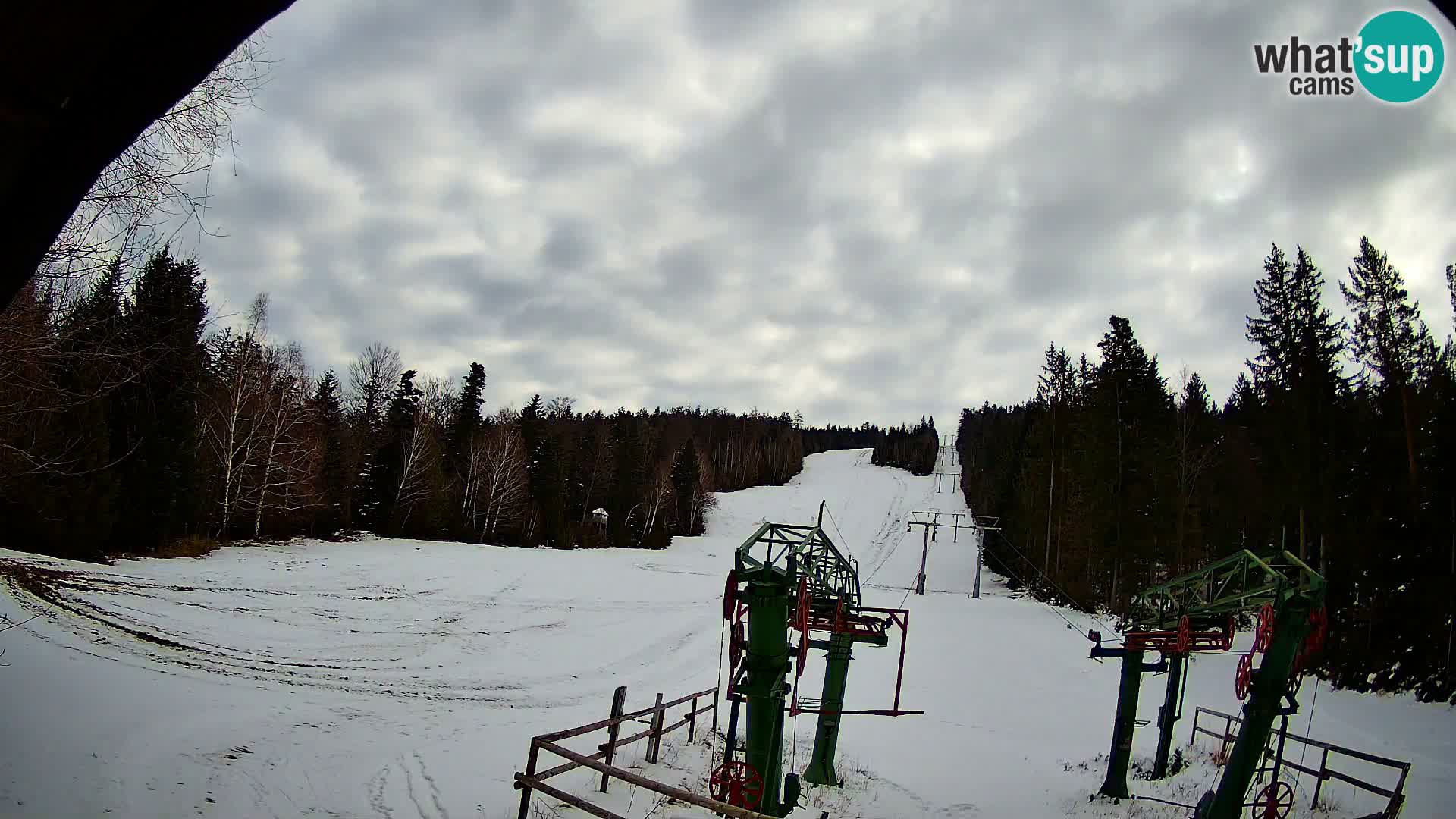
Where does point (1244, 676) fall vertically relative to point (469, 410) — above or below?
below

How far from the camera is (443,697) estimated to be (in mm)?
17609

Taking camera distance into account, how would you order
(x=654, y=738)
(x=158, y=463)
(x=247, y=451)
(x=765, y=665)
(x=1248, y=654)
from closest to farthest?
(x=765, y=665) < (x=1248, y=654) < (x=654, y=738) < (x=158, y=463) < (x=247, y=451)

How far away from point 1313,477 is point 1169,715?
1346 centimetres

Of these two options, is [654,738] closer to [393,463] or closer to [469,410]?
[393,463]

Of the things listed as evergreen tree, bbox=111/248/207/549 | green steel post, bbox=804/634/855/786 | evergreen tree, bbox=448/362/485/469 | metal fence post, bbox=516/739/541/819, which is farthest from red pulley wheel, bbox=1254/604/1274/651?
evergreen tree, bbox=448/362/485/469

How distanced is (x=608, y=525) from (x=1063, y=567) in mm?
38943

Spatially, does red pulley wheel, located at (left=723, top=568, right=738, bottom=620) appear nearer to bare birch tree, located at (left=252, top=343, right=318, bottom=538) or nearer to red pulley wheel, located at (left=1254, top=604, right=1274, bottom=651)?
red pulley wheel, located at (left=1254, top=604, right=1274, bottom=651)

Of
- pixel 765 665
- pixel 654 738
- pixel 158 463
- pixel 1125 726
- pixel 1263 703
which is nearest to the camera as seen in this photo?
pixel 765 665

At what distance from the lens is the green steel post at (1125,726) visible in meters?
15.7

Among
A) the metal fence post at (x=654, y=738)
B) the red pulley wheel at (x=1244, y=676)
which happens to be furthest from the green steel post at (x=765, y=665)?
the red pulley wheel at (x=1244, y=676)

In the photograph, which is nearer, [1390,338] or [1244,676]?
[1244,676]

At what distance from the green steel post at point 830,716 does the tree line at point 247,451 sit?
13.8 metres

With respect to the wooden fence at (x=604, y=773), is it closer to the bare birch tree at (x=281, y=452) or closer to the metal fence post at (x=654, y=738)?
the metal fence post at (x=654, y=738)

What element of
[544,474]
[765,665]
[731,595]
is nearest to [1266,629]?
[765,665]
